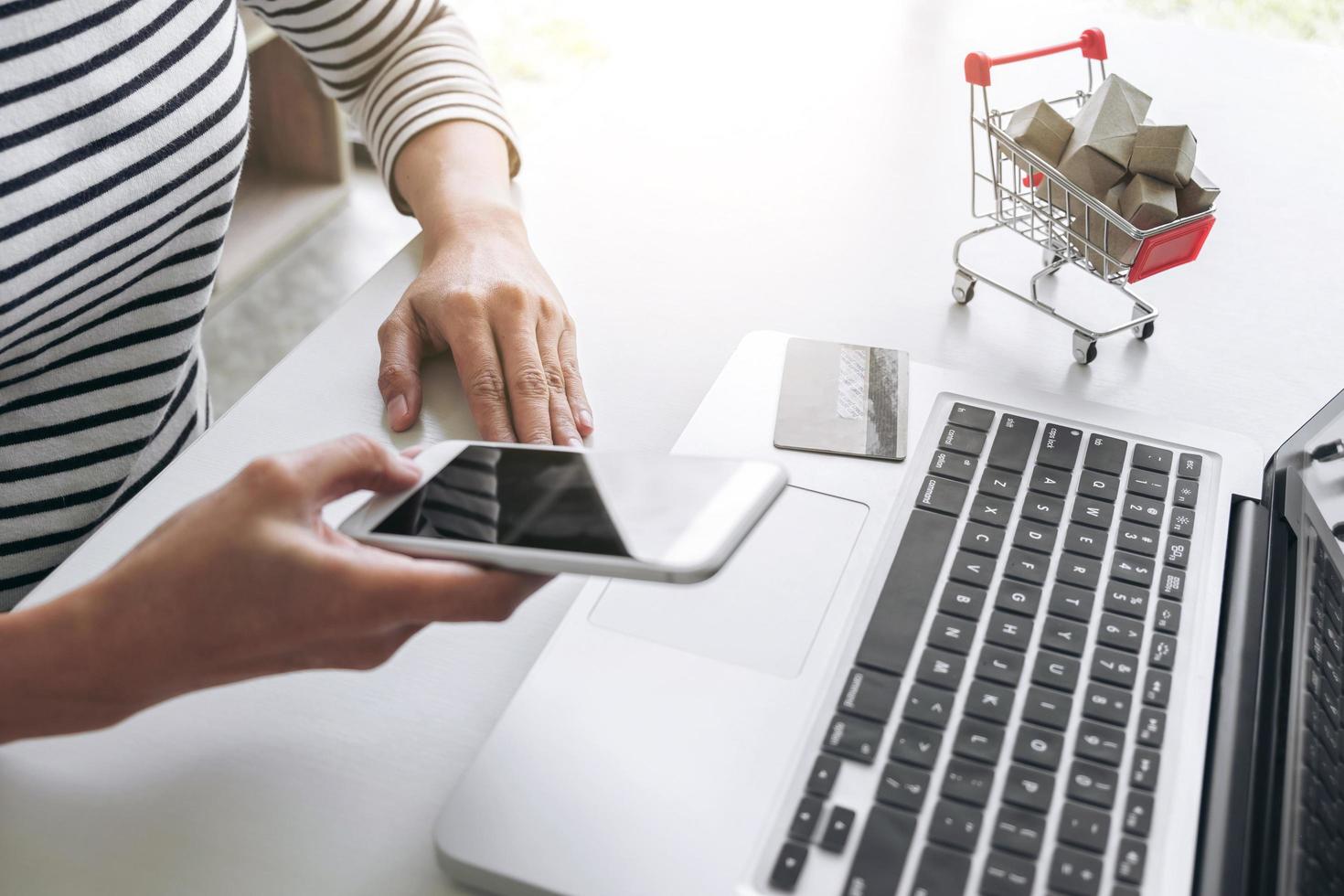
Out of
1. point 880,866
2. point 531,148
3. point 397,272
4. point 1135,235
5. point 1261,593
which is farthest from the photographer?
point 531,148

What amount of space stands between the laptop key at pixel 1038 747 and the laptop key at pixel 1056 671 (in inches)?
1.0

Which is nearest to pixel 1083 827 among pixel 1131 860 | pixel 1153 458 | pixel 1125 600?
pixel 1131 860

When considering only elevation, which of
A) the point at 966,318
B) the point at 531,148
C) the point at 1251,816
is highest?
the point at 531,148

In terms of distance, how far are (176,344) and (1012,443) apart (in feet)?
1.63

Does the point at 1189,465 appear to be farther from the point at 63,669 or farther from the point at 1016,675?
the point at 63,669

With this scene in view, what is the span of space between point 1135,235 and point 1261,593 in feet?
0.69

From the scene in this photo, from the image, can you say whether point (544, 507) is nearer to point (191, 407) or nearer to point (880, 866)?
point (880, 866)

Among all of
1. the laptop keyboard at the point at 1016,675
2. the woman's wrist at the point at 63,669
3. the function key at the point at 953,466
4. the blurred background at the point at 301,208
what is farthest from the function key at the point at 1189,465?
the blurred background at the point at 301,208

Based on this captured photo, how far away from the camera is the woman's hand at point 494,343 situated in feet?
1.95

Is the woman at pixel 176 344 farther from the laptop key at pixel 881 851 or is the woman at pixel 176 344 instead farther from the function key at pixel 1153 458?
the function key at pixel 1153 458

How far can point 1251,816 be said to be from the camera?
1.35 feet

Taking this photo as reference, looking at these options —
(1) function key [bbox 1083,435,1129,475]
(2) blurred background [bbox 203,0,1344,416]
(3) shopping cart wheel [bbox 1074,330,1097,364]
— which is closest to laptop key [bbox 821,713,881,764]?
(1) function key [bbox 1083,435,1129,475]

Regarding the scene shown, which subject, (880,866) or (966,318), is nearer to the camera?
(880,866)

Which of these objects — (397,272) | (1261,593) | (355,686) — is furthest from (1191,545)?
(397,272)
